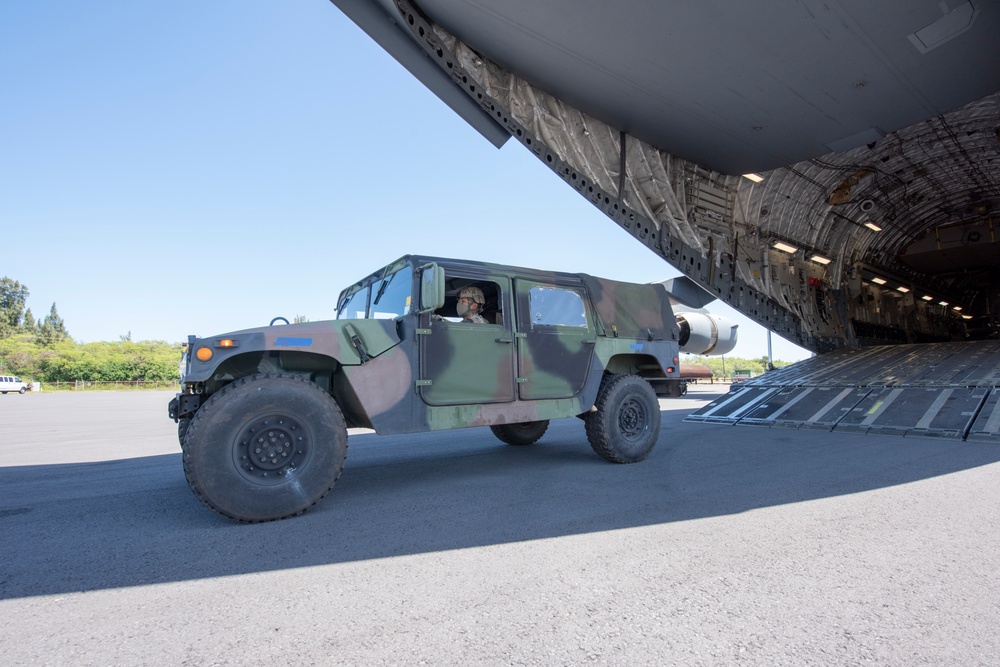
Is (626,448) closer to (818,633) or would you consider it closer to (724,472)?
(724,472)

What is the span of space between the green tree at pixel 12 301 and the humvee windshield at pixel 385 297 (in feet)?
267

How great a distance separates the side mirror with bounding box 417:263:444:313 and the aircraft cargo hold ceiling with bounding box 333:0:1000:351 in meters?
6.04

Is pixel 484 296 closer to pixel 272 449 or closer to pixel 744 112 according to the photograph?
pixel 272 449

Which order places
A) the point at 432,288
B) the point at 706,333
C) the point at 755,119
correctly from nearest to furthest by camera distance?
the point at 432,288
the point at 755,119
the point at 706,333

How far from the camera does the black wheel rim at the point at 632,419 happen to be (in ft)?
16.0

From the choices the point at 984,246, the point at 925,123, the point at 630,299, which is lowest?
the point at 630,299

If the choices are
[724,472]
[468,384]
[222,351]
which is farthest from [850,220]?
[222,351]

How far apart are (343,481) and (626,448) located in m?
2.71

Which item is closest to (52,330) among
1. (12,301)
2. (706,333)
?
(12,301)

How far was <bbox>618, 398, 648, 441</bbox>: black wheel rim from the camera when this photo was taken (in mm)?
4891

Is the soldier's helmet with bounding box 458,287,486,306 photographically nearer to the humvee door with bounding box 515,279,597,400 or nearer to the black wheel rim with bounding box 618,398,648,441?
the humvee door with bounding box 515,279,597,400

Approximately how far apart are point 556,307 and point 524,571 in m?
2.86

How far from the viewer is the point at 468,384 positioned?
12.9ft

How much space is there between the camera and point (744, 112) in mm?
10438
